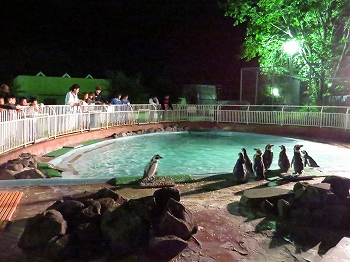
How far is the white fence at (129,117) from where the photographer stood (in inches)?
376

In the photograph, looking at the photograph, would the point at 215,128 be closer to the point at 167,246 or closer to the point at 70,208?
the point at 70,208

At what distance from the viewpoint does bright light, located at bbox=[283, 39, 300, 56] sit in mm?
20797

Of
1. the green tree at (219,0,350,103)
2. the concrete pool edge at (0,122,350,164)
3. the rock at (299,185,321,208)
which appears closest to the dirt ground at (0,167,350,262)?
the rock at (299,185,321,208)

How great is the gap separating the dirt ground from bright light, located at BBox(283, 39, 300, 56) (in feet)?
53.6

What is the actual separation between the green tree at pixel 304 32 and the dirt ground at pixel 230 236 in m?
16.0

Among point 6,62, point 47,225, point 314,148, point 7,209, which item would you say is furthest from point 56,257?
point 6,62

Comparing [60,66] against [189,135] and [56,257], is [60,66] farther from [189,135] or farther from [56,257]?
[56,257]

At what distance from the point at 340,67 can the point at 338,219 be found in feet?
61.6

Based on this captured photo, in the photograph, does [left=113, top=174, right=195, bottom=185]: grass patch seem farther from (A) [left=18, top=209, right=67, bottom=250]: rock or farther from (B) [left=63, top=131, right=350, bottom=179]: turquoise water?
(A) [left=18, top=209, right=67, bottom=250]: rock

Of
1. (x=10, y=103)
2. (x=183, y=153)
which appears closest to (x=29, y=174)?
(x=10, y=103)

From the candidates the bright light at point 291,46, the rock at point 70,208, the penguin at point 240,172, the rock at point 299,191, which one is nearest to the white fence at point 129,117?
the bright light at point 291,46

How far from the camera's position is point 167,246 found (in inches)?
167

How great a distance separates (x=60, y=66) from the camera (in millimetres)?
35562

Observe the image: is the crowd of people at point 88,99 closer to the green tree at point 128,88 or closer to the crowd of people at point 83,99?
the crowd of people at point 83,99
